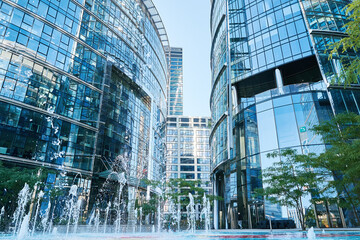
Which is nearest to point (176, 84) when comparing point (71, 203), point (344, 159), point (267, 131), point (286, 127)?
point (71, 203)

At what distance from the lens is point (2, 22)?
23328 mm

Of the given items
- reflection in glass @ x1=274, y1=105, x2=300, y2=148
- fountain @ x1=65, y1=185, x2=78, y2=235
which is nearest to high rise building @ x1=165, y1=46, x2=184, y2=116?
fountain @ x1=65, y1=185, x2=78, y2=235

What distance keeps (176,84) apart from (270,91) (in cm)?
8856

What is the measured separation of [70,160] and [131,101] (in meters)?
15.9

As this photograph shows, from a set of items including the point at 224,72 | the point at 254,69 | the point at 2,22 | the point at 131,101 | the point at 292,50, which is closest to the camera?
the point at 2,22

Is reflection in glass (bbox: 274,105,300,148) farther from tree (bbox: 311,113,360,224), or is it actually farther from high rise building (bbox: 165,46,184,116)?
high rise building (bbox: 165,46,184,116)

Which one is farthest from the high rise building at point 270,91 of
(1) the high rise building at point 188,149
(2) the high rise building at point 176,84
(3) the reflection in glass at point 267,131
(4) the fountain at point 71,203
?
(2) the high rise building at point 176,84

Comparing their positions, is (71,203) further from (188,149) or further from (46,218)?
(188,149)

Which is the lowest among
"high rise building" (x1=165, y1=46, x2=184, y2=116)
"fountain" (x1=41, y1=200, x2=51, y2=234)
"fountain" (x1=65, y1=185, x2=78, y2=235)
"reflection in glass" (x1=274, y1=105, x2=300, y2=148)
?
"fountain" (x1=41, y1=200, x2=51, y2=234)

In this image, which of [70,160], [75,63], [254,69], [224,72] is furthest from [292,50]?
[70,160]

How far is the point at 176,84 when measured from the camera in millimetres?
112625

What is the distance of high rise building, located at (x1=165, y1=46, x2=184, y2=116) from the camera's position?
353 ft

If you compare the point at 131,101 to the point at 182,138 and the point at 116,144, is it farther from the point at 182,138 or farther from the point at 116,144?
the point at 182,138

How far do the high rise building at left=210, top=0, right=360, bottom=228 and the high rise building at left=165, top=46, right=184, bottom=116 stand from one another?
74.0 metres
